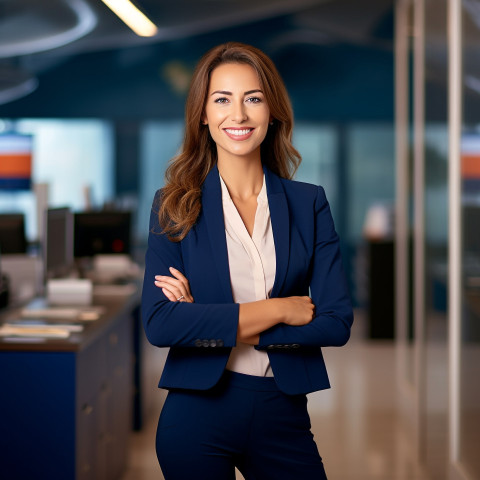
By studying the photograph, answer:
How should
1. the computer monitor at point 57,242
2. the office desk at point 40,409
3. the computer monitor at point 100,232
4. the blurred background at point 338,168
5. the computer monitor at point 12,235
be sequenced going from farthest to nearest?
the computer monitor at point 100,232
the computer monitor at point 12,235
the computer monitor at point 57,242
the blurred background at point 338,168
the office desk at point 40,409

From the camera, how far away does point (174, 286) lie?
1.87 m

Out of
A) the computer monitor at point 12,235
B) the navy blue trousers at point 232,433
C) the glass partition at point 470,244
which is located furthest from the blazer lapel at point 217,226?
the computer monitor at point 12,235

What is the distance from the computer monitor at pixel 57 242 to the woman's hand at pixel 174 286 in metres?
2.70

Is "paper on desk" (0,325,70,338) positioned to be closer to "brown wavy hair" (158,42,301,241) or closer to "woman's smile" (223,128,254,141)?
"brown wavy hair" (158,42,301,241)

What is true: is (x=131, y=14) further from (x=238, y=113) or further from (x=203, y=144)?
(x=238, y=113)

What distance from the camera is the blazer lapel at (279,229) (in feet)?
6.07

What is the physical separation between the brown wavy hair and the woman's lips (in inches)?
3.5

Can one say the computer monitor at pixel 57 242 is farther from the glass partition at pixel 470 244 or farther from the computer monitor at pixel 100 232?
the glass partition at pixel 470 244

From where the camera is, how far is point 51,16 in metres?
9.66

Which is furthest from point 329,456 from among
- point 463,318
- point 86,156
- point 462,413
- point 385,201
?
point 86,156

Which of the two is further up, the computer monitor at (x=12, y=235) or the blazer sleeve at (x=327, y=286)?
the computer monitor at (x=12, y=235)

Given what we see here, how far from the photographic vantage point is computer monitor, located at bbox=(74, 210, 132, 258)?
5875 mm

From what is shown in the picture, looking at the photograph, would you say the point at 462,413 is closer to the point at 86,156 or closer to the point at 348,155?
the point at 348,155

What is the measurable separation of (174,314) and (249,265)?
23 cm
